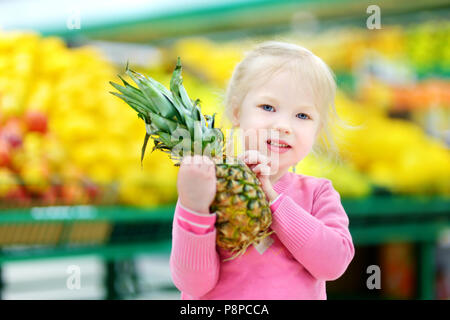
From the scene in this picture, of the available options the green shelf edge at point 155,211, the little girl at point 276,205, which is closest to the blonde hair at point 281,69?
the little girl at point 276,205

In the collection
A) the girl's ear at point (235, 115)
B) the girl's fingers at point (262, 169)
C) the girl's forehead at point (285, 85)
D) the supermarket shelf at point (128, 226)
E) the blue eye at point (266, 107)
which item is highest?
the girl's forehead at point (285, 85)

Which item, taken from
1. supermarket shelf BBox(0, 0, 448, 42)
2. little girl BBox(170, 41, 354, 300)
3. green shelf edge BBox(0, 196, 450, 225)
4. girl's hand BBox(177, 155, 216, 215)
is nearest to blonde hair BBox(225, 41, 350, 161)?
little girl BBox(170, 41, 354, 300)

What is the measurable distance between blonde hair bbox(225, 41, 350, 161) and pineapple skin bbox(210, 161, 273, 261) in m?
0.20

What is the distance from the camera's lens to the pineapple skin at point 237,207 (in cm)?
80

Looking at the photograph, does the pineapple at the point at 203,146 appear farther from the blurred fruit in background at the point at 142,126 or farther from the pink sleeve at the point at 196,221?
the blurred fruit in background at the point at 142,126

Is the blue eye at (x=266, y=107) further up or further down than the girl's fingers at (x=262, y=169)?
further up

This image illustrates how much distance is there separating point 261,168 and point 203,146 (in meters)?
0.14

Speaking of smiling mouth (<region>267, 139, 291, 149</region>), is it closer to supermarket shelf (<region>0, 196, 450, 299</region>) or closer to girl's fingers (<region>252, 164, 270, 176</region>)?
girl's fingers (<region>252, 164, 270, 176</region>)

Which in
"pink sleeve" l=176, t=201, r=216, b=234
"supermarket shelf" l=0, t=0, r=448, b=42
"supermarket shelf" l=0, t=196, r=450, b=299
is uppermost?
"supermarket shelf" l=0, t=0, r=448, b=42

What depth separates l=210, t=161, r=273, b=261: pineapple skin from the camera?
80 cm

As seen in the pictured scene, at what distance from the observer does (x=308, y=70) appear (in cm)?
94

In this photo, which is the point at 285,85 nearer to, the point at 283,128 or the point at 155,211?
the point at 283,128

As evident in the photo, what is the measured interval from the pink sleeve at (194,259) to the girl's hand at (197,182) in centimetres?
2
